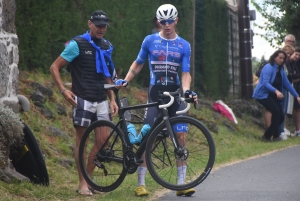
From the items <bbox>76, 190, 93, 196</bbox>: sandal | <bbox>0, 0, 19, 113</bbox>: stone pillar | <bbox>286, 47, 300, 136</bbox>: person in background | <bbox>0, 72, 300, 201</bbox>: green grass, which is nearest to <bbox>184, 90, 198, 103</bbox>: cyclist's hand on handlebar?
<bbox>0, 72, 300, 201</bbox>: green grass

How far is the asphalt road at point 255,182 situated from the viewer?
29.9 feet

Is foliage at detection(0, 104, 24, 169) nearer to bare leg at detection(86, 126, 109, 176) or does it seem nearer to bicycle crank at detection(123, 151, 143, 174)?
bare leg at detection(86, 126, 109, 176)

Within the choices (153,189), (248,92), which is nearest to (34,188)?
(153,189)

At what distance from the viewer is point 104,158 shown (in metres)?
9.55

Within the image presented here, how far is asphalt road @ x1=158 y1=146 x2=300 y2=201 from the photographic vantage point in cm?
912

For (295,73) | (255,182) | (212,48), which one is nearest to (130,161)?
(255,182)

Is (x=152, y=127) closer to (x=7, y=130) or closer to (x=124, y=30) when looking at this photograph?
(x=7, y=130)

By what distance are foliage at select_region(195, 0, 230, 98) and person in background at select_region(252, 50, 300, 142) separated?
370 cm

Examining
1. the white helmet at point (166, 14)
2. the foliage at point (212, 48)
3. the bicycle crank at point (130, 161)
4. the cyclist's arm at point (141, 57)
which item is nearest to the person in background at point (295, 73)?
the foliage at point (212, 48)

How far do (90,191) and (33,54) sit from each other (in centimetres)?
517

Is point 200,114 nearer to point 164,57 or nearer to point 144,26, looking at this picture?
point 144,26

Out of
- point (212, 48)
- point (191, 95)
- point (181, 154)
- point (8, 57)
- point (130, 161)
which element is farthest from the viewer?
point (212, 48)

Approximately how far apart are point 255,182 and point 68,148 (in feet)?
9.79

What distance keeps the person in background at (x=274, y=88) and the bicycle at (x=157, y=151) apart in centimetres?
730
